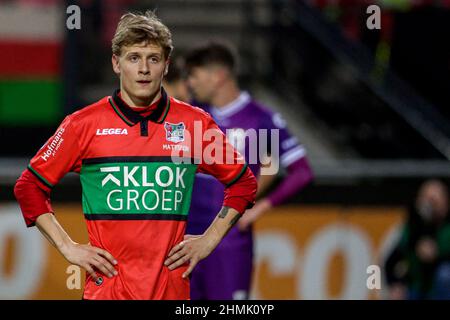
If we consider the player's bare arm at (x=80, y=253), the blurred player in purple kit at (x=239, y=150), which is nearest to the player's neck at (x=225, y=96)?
the blurred player in purple kit at (x=239, y=150)

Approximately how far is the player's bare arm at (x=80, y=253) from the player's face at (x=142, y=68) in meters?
0.63

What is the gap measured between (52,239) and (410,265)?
481cm

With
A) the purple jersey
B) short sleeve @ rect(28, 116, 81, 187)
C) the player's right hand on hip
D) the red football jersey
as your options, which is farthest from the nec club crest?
the purple jersey

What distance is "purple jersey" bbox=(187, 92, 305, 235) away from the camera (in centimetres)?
673

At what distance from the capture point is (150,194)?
4305 millimetres

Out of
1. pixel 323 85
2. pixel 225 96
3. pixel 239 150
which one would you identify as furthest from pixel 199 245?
pixel 323 85

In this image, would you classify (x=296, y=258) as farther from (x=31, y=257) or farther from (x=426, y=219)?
(x=31, y=257)

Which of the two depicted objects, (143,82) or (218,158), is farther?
(218,158)

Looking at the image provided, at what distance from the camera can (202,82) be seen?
6.89m

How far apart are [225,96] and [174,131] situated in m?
2.68

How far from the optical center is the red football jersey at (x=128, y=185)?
4.31 metres

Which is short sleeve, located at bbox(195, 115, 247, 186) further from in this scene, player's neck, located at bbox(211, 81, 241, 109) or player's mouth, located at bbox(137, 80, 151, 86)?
player's neck, located at bbox(211, 81, 241, 109)

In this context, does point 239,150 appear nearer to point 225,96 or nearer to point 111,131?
point 225,96
